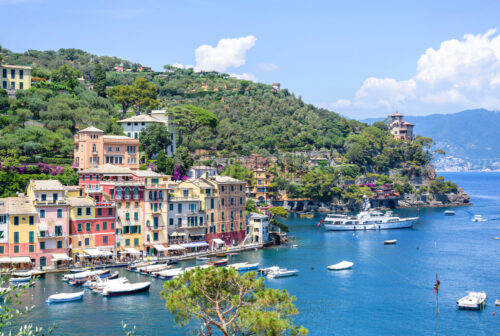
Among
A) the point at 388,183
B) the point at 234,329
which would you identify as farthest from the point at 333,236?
the point at 234,329

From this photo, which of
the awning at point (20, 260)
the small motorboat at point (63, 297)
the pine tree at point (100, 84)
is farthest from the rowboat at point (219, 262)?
the pine tree at point (100, 84)

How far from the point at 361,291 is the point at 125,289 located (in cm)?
2228

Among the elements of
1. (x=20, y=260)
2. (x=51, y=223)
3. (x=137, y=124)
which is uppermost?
(x=137, y=124)

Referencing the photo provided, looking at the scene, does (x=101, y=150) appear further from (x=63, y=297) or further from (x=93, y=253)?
(x=63, y=297)

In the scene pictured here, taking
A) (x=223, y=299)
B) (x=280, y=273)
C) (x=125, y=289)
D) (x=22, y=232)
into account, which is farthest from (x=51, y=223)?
(x=223, y=299)

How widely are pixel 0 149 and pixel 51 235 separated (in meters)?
25.2

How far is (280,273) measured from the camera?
6284 centimetres

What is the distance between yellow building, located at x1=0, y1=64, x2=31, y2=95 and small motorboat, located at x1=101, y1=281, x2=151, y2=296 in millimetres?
61278

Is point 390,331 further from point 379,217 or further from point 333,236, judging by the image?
point 379,217

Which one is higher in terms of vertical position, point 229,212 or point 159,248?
point 229,212

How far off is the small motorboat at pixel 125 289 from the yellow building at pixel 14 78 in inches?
2413

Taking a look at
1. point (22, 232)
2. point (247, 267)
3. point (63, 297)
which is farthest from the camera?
point (247, 267)

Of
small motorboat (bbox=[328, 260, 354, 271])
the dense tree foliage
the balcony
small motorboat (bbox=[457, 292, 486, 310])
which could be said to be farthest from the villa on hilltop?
the dense tree foliage

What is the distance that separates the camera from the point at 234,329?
100 ft
